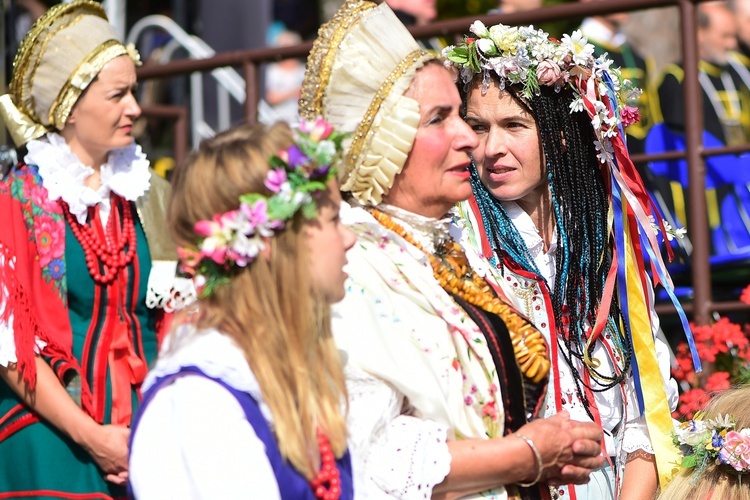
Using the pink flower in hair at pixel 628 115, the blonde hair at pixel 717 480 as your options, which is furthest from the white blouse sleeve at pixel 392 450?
the pink flower in hair at pixel 628 115

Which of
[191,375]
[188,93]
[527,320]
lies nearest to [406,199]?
[527,320]

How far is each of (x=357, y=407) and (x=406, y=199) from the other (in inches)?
21.0

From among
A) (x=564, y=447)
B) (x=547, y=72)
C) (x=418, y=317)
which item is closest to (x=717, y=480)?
(x=564, y=447)

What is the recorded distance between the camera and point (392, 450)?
2383 mm

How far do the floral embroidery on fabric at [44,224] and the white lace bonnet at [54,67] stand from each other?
0.21 m

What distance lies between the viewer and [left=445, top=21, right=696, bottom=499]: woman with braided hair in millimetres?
3188

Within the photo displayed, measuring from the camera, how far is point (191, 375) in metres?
2.00

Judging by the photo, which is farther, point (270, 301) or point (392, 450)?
point (392, 450)

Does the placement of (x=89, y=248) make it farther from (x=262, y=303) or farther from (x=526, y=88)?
(x=262, y=303)

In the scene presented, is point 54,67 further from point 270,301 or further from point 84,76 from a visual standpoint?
point 270,301

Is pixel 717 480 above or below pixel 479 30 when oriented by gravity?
below

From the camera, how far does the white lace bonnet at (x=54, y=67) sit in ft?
12.1

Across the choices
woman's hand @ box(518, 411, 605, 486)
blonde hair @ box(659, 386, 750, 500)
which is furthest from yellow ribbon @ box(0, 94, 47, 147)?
blonde hair @ box(659, 386, 750, 500)

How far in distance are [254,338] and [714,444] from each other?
1.40 meters
